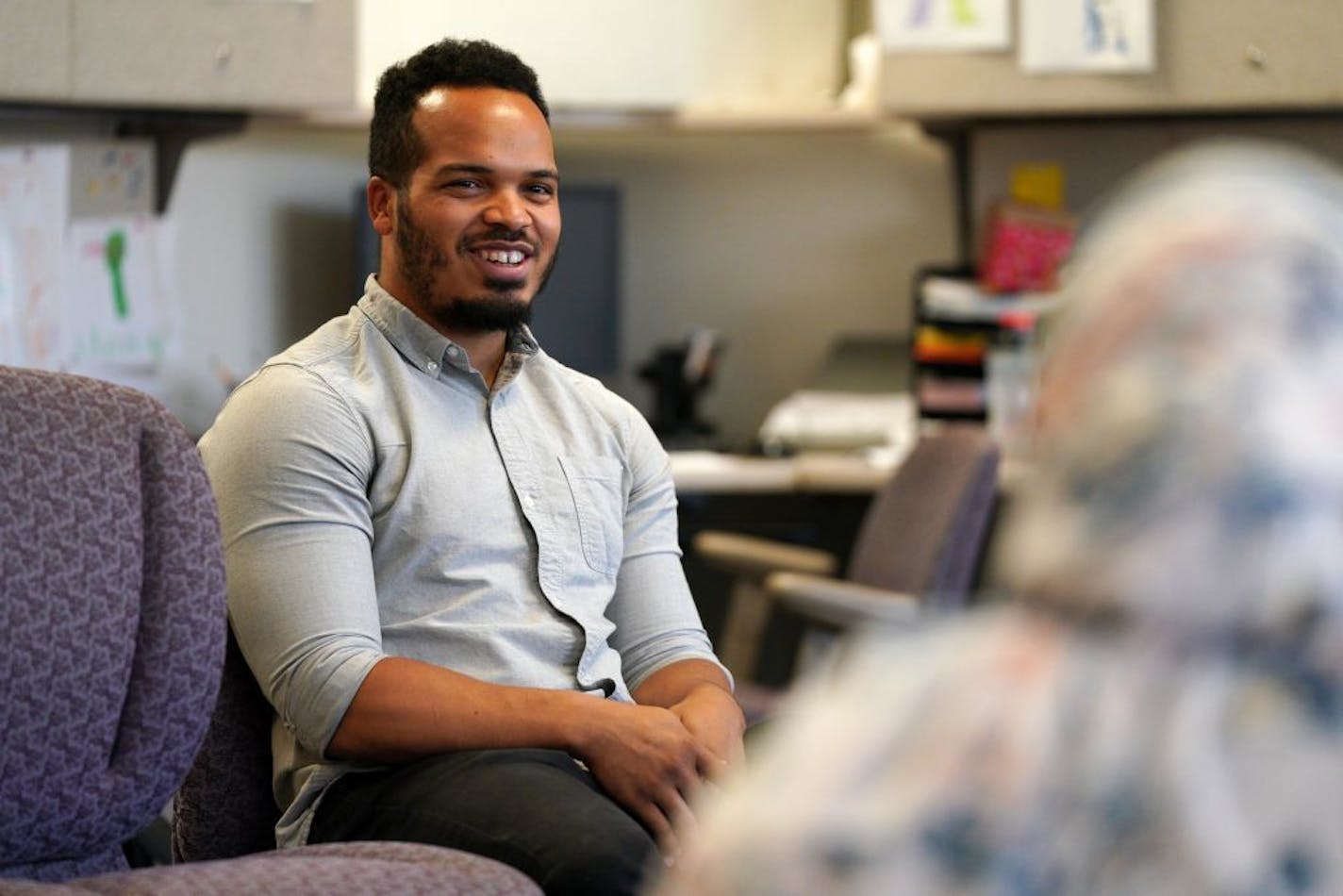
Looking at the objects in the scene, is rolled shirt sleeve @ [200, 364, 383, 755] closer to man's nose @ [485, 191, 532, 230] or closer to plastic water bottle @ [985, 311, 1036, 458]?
man's nose @ [485, 191, 532, 230]

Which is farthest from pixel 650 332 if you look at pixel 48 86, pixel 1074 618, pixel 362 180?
pixel 1074 618

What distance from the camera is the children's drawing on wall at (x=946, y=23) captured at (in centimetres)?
317

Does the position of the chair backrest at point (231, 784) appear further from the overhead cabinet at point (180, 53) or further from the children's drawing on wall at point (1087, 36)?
the children's drawing on wall at point (1087, 36)

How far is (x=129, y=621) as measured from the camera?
4.17 ft

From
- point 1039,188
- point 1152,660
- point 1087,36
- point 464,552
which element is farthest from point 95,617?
point 1039,188

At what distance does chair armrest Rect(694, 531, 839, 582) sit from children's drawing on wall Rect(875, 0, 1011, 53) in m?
0.87

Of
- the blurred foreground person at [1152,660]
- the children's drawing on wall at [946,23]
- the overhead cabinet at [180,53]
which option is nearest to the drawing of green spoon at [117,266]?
the overhead cabinet at [180,53]

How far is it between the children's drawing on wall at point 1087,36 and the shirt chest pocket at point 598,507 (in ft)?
5.67

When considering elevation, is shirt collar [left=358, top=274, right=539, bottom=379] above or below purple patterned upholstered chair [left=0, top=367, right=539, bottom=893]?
above

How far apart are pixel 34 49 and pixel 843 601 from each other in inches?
53.9

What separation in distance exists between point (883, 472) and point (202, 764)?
5.88 feet

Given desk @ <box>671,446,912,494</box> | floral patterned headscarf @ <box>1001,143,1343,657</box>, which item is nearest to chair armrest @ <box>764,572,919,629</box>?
desk @ <box>671,446,912,494</box>

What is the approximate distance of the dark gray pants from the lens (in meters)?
1.33

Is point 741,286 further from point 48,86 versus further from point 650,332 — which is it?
point 48,86
